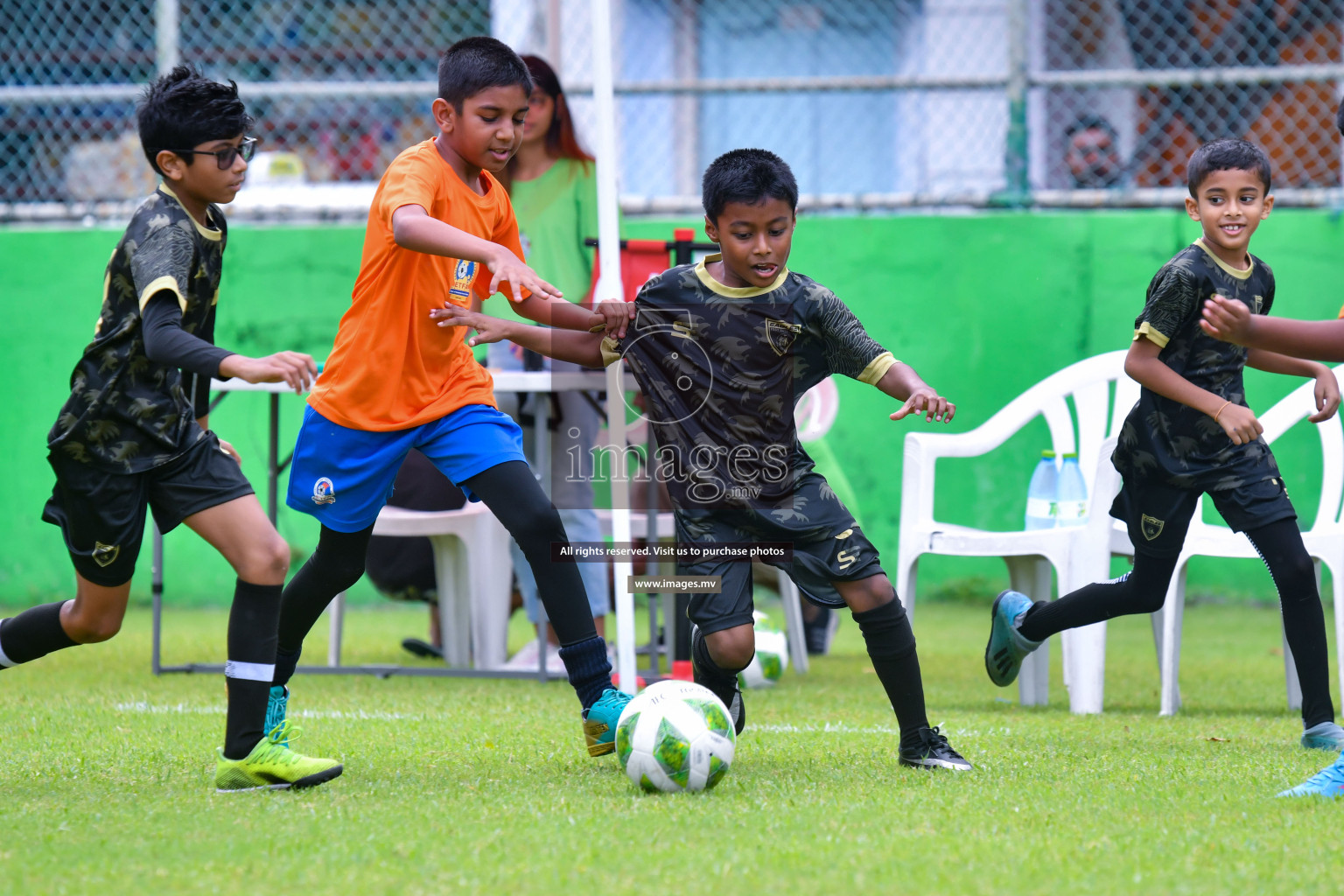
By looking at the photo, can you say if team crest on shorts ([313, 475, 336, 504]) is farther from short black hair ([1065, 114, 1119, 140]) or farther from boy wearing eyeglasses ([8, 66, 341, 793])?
short black hair ([1065, 114, 1119, 140])

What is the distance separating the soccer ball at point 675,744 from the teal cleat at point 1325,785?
1.25 metres

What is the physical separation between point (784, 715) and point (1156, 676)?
1.88 meters

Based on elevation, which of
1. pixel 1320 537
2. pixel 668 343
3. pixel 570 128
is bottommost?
pixel 1320 537

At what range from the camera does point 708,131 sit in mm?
10391

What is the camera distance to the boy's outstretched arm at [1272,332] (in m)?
3.11

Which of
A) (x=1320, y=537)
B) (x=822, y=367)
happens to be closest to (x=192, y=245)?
(x=822, y=367)

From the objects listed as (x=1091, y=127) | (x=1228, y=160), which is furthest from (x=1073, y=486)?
(x=1091, y=127)

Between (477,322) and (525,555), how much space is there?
23.3 inches

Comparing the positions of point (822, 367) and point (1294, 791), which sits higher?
point (822, 367)

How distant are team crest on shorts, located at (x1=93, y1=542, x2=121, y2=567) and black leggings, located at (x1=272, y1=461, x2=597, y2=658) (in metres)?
0.41

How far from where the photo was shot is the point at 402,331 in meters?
3.77

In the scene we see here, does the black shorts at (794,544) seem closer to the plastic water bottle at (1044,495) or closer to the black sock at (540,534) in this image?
the black sock at (540,534)

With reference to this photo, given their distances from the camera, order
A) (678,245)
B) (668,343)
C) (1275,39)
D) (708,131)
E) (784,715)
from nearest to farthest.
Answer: (668,343), (784,715), (678,245), (1275,39), (708,131)

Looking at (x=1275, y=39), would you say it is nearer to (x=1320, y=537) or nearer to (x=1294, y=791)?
(x=1320, y=537)
